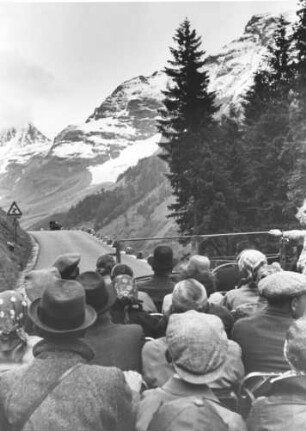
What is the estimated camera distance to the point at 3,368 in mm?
2887

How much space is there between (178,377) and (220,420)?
0.82 feet

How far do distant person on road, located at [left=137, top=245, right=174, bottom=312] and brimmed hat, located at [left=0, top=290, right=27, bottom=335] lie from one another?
6.40ft

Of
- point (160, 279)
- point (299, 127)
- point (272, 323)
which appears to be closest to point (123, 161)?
point (299, 127)

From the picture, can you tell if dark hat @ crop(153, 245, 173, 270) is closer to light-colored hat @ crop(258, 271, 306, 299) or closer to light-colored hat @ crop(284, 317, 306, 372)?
light-colored hat @ crop(258, 271, 306, 299)

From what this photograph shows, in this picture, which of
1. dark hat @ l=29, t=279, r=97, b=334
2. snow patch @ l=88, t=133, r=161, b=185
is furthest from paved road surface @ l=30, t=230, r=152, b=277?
snow patch @ l=88, t=133, r=161, b=185

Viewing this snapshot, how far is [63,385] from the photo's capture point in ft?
6.89

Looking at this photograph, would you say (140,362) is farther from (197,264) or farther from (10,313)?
(197,264)

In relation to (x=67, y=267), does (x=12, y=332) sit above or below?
below

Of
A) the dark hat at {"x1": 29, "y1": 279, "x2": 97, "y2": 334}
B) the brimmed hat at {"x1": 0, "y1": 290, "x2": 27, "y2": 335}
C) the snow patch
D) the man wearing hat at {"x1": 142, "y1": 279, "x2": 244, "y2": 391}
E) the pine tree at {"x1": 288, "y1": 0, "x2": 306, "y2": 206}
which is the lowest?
the man wearing hat at {"x1": 142, "y1": 279, "x2": 244, "y2": 391}

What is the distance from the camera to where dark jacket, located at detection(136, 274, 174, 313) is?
15.7 ft

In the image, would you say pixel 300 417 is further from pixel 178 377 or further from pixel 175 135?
pixel 175 135

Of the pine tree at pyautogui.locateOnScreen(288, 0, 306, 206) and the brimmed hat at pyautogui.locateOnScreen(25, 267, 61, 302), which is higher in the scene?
the pine tree at pyautogui.locateOnScreen(288, 0, 306, 206)

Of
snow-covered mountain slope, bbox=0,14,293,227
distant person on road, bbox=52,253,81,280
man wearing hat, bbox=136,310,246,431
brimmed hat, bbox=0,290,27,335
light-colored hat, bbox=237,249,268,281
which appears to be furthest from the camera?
snow-covered mountain slope, bbox=0,14,293,227

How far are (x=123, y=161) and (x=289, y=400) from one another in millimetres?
125758
